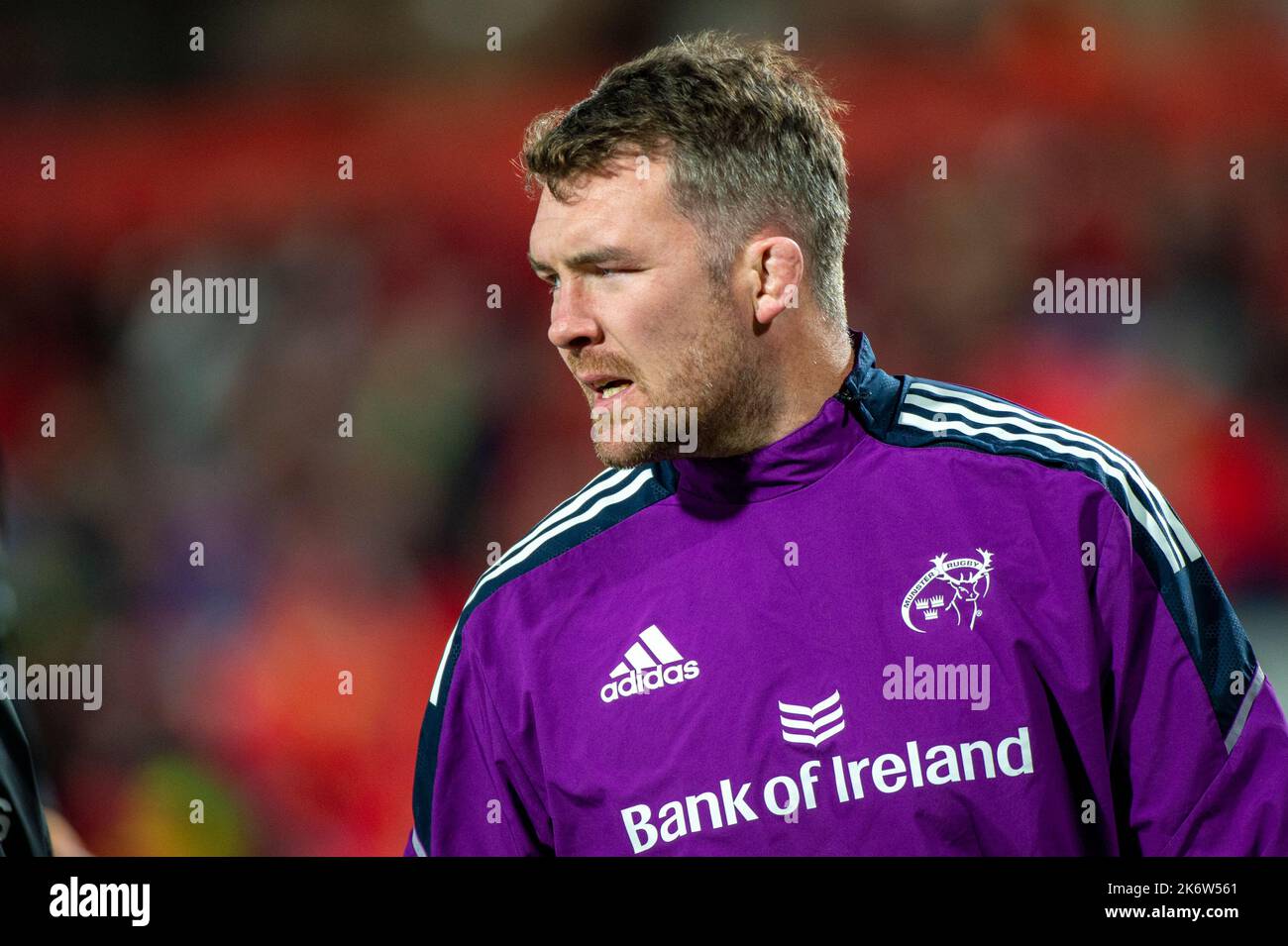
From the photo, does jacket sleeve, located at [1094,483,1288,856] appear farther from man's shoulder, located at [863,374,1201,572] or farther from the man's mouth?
the man's mouth

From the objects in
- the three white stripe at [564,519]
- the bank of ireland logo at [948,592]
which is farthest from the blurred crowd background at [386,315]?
the bank of ireland logo at [948,592]

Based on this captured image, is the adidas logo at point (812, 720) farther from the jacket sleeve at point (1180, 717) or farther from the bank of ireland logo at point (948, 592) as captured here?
the jacket sleeve at point (1180, 717)

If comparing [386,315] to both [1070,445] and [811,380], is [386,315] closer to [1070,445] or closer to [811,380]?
[811,380]

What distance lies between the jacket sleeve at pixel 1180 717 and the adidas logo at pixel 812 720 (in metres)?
0.34

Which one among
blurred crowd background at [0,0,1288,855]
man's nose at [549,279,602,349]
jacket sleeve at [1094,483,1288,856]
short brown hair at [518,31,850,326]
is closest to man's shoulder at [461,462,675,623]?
man's nose at [549,279,602,349]

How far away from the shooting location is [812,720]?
5.61 feet

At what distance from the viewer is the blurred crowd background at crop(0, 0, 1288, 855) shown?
400 centimetres

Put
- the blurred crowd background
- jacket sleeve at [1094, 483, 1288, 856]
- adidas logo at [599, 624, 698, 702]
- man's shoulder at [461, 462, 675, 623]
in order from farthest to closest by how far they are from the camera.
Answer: the blurred crowd background
man's shoulder at [461, 462, 675, 623]
adidas logo at [599, 624, 698, 702]
jacket sleeve at [1094, 483, 1288, 856]

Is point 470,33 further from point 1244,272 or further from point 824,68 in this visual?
point 1244,272

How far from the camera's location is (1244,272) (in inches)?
160

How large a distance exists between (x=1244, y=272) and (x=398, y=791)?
9.79 ft

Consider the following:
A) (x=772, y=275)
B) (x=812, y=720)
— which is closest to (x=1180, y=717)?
(x=812, y=720)

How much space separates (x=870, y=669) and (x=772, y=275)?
0.56m

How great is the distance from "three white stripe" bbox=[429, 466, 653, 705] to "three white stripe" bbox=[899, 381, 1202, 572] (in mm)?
400
